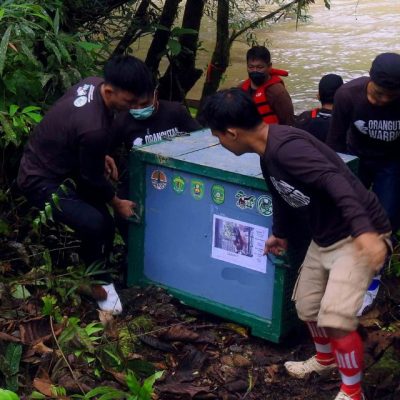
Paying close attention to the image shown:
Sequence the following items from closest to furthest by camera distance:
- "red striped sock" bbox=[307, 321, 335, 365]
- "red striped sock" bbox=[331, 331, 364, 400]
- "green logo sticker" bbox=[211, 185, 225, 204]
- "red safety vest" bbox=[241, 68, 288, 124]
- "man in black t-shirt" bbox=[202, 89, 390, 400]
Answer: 1. "man in black t-shirt" bbox=[202, 89, 390, 400]
2. "red striped sock" bbox=[331, 331, 364, 400]
3. "red striped sock" bbox=[307, 321, 335, 365]
4. "green logo sticker" bbox=[211, 185, 225, 204]
5. "red safety vest" bbox=[241, 68, 288, 124]

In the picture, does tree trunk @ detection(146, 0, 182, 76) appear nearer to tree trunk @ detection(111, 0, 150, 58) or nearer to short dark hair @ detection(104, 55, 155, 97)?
tree trunk @ detection(111, 0, 150, 58)

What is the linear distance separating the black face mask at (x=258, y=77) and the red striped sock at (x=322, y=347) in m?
2.55

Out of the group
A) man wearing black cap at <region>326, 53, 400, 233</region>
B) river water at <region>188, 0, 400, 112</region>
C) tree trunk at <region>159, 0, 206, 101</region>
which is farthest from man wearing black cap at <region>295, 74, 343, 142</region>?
river water at <region>188, 0, 400, 112</region>

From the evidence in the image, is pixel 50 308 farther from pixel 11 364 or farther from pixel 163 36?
pixel 163 36

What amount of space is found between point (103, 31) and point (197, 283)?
2.76m

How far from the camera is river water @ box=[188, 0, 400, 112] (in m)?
12.8

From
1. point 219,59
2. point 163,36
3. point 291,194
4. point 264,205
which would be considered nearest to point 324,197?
point 291,194

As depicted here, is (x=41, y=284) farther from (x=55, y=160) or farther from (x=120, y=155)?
(x=120, y=155)

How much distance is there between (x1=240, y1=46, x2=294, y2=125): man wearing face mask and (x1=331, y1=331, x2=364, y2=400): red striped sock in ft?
8.57

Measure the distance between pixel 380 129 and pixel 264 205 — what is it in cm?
94

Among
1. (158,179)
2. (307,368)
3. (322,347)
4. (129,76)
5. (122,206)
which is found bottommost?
(307,368)

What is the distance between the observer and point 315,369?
4.37 metres

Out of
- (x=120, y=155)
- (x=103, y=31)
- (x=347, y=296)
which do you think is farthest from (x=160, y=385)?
(x=103, y=31)

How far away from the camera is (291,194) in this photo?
3.78m
